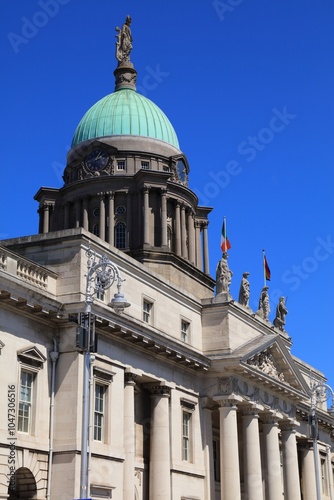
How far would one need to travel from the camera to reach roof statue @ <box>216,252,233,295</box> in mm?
46938

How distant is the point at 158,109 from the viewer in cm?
6294

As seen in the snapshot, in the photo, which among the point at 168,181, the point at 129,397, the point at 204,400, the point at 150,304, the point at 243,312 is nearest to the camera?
the point at 129,397

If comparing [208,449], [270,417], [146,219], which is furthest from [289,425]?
[146,219]

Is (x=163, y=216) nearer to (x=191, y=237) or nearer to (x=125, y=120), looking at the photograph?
(x=191, y=237)

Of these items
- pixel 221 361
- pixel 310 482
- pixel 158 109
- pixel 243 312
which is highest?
pixel 158 109

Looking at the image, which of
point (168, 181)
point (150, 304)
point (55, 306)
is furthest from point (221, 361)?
point (168, 181)

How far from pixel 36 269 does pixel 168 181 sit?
1008 inches

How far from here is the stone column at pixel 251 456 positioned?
45188 mm

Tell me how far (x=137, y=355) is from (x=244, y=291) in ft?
44.3

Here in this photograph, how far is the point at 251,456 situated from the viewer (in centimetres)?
4541

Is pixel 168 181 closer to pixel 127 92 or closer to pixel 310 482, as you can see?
pixel 127 92

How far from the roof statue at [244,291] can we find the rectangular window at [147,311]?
9928 millimetres

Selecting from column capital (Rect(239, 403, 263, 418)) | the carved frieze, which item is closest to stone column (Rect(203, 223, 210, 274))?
the carved frieze

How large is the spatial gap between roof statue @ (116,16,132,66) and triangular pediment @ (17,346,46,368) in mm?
36645
